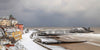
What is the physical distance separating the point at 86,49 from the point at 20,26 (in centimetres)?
3140

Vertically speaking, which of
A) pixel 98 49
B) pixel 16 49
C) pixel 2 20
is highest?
pixel 2 20

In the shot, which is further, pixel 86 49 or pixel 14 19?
pixel 14 19

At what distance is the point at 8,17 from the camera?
5319 centimetres

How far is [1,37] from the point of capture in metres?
13.3

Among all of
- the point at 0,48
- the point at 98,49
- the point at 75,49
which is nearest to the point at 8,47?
the point at 0,48

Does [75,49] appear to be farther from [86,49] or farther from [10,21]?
[10,21]

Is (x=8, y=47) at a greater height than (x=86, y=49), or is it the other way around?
(x=8, y=47)

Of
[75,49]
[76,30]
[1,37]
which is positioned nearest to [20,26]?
[75,49]

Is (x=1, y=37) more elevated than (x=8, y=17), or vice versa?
(x=8, y=17)

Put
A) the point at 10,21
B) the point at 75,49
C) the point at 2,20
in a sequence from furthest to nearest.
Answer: the point at 10,21
the point at 2,20
the point at 75,49

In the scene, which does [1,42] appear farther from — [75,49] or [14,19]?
[14,19]

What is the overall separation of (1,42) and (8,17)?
4351 cm

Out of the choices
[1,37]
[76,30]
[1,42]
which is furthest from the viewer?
[76,30]

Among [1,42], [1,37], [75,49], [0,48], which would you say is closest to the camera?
[0,48]
